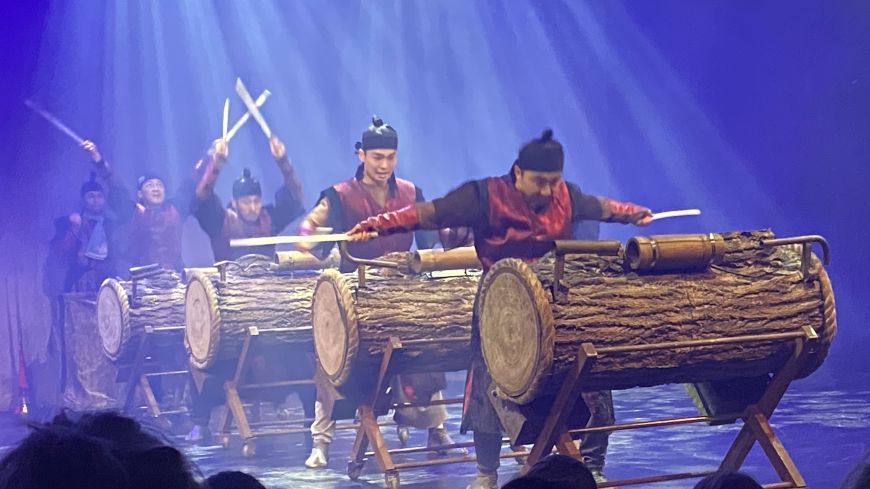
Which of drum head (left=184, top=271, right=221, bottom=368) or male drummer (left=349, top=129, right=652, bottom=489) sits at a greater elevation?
male drummer (left=349, top=129, right=652, bottom=489)

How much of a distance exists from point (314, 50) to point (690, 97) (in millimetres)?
5918

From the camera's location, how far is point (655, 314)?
14.3 ft

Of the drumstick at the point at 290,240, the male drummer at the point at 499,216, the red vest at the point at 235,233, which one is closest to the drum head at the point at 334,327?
the drumstick at the point at 290,240

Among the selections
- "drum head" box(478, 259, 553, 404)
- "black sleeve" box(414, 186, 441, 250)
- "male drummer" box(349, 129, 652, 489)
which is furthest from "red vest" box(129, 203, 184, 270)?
"drum head" box(478, 259, 553, 404)

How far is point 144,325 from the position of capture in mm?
8633

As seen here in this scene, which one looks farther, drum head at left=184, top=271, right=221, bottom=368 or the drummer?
drum head at left=184, top=271, right=221, bottom=368

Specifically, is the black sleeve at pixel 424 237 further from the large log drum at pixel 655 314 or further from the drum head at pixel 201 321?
the large log drum at pixel 655 314

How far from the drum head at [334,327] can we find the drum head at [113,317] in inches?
114

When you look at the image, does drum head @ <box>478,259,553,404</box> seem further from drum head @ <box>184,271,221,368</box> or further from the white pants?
drum head @ <box>184,271,221,368</box>

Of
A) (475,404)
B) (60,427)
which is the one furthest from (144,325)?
Answer: (60,427)

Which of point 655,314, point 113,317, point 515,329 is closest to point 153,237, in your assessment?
point 113,317

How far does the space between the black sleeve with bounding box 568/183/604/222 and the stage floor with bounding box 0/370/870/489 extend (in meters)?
1.44

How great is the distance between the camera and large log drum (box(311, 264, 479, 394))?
18.6 feet

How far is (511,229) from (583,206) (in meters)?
0.48
